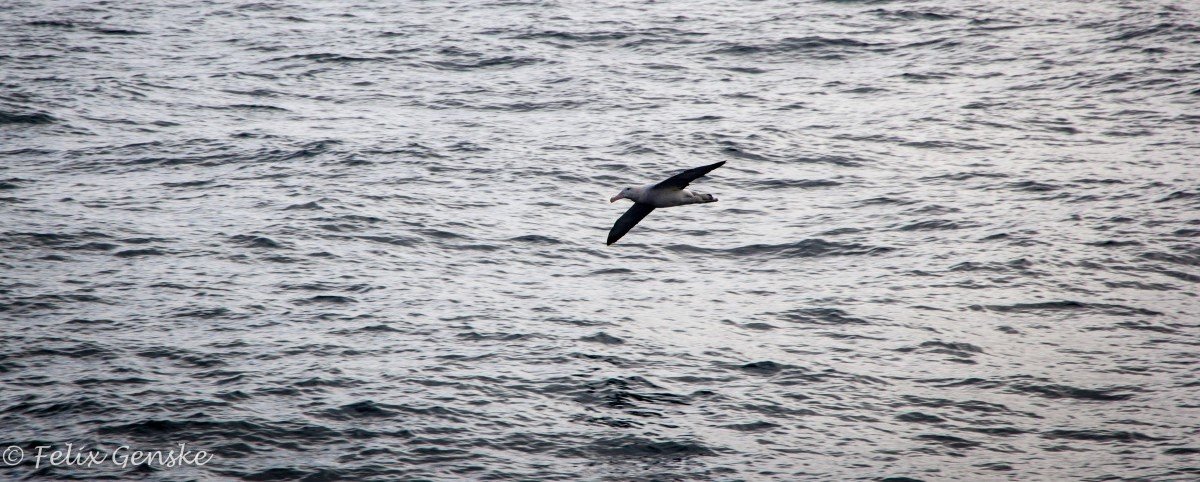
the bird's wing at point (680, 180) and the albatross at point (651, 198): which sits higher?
the bird's wing at point (680, 180)

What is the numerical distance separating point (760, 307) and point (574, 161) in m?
10.3

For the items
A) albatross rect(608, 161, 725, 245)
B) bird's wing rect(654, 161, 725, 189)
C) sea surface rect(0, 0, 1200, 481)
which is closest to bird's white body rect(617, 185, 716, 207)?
albatross rect(608, 161, 725, 245)

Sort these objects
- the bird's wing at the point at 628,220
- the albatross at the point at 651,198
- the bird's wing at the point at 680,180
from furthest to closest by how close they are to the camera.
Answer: the bird's wing at the point at 628,220 < the albatross at the point at 651,198 < the bird's wing at the point at 680,180

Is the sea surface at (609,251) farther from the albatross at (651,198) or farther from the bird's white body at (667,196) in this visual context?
the bird's white body at (667,196)

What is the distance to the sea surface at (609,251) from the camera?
898 inches

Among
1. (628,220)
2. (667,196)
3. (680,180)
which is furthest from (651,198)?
(680,180)

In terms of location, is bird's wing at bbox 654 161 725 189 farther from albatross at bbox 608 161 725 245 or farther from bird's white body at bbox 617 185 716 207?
bird's white body at bbox 617 185 716 207

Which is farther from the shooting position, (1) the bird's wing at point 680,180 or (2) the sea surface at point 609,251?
(2) the sea surface at point 609,251

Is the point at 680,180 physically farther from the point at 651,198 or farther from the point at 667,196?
the point at 651,198

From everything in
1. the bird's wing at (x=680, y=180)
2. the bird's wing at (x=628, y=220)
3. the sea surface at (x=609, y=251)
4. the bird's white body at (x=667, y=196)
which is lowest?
the sea surface at (x=609, y=251)

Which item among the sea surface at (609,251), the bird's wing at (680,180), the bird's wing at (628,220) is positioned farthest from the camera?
the sea surface at (609,251)

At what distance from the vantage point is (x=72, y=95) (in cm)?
4138

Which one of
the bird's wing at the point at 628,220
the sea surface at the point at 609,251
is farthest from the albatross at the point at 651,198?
the sea surface at the point at 609,251

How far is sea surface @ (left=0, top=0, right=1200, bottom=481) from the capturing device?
22.8 metres
